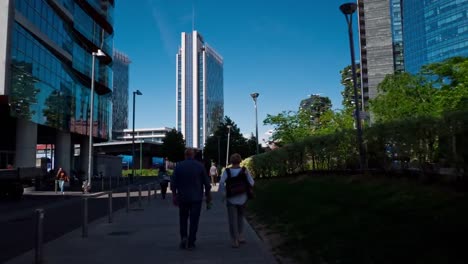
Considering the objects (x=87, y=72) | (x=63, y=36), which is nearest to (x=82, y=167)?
(x=87, y=72)

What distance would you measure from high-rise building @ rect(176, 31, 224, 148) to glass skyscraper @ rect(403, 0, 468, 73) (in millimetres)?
66837

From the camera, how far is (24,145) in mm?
33312

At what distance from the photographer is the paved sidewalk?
705 cm

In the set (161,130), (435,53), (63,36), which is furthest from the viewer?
(161,130)

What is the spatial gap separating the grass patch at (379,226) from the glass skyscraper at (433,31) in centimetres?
9907

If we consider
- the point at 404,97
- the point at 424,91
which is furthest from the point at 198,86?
the point at 424,91

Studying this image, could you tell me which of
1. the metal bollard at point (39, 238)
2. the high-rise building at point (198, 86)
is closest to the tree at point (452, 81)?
the metal bollard at point (39, 238)

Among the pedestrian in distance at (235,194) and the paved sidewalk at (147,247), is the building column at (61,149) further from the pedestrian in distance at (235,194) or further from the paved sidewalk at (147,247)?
the pedestrian in distance at (235,194)

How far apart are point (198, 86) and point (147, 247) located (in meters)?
Result: 155

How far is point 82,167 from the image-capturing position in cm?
5278

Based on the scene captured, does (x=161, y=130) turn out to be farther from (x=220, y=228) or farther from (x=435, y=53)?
(x=220, y=228)

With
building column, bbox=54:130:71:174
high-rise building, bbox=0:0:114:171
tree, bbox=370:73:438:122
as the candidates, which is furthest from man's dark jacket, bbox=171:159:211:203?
building column, bbox=54:130:71:174

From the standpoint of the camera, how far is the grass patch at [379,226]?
558 centimetres

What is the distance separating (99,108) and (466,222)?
4832cm
